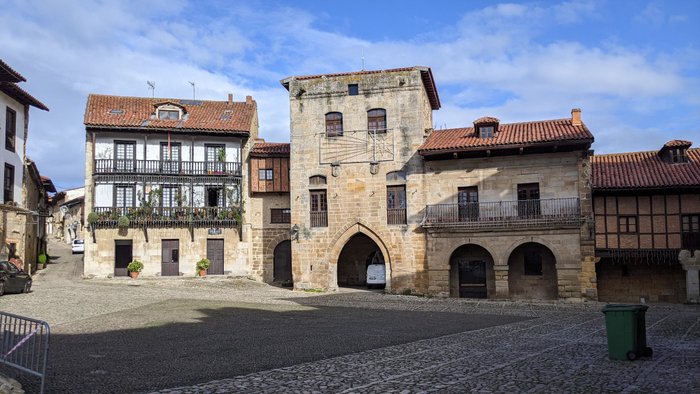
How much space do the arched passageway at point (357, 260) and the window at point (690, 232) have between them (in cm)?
1452

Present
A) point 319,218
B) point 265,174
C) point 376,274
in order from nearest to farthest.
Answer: point 376,274 < point 319,218 < point 265,174

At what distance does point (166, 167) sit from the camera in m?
35.0

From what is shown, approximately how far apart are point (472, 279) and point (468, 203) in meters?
3.76

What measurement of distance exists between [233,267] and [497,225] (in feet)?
48.8

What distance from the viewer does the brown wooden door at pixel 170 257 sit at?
34.4 meters

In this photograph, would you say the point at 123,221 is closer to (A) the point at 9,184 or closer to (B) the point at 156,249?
(B) the point at 156,249

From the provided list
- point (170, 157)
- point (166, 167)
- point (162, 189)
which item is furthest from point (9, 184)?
point (170, 157)

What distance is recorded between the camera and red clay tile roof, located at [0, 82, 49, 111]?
1169 inches

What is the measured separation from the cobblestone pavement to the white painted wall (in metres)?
6.68

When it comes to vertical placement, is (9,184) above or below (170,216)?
above

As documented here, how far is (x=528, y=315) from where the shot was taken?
73.8 feet

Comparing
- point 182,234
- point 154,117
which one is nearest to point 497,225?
point 182,234

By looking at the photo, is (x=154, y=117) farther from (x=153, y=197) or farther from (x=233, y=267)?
(x=233, y=267)

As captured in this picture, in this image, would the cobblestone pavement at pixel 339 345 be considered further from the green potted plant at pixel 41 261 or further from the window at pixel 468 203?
the green potted plant at pixel 41 261
